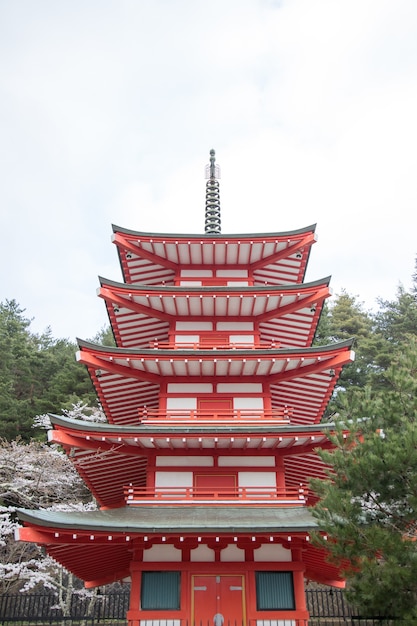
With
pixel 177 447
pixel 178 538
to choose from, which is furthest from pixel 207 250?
pixel 178 538

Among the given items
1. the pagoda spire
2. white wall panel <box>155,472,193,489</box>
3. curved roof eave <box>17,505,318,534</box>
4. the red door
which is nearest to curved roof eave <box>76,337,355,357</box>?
white wall panel <box>155,472,193,489</box>

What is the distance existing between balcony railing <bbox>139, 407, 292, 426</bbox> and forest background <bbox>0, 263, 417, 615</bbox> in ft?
7.39

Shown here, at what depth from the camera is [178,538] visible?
48.0 ft

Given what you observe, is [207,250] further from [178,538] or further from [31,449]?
[31,449]

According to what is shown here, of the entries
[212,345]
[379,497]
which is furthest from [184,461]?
[379,497]

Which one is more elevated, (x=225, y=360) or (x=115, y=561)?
(x=225, y=360)

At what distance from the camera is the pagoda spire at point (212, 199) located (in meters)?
24.9

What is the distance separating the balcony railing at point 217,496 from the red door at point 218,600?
6.97 ft

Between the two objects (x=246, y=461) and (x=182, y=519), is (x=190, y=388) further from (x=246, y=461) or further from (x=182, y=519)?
(x=182, y=519)

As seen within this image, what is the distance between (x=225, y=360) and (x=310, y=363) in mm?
2992

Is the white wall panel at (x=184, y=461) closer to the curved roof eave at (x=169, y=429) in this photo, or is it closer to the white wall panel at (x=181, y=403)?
the curved roof eave at (x=169, y=429)

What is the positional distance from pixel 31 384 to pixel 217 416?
3001 cm

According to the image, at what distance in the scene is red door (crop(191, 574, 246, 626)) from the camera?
49.0 ft

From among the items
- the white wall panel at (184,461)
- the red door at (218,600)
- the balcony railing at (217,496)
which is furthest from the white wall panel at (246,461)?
the red door at (218,600)
